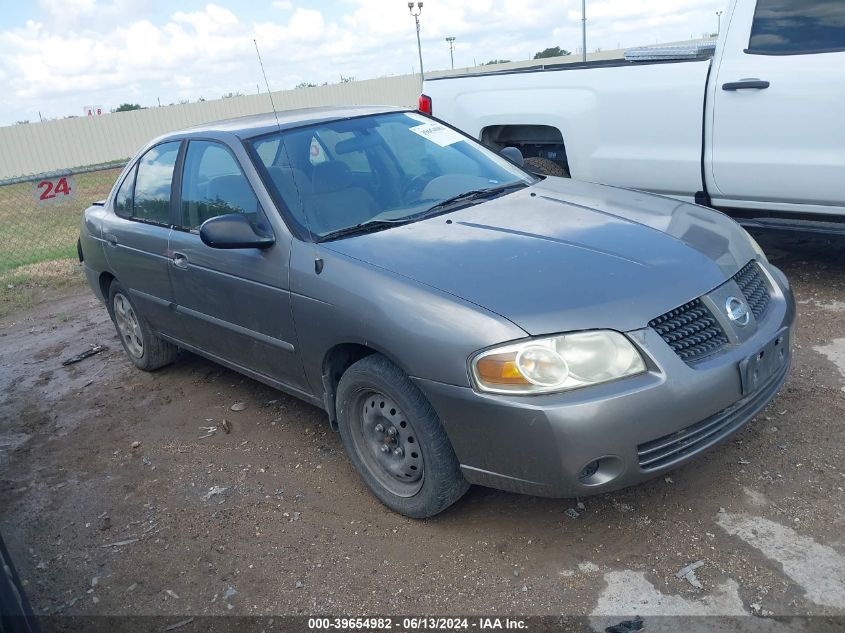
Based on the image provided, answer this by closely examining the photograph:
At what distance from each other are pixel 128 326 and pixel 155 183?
123 cm

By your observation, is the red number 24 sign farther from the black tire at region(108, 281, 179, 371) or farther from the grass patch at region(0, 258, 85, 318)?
the black tire at region(108, 281, 179, 371)

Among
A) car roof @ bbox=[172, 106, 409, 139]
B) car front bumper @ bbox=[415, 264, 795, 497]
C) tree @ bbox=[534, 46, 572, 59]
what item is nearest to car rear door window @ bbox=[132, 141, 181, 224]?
car roof @ bbox=[172, 106, 409, 139]

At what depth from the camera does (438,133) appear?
456 centimetres

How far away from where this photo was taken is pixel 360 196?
151 inches

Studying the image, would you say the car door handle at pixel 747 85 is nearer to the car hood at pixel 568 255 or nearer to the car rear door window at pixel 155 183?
the car hood at pixel 568 255

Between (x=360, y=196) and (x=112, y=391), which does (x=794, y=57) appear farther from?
(x=112, y=391)

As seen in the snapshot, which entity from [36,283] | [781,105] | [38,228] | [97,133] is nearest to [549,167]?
[781,105]

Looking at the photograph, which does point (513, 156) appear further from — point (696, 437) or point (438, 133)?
point (696, 437)

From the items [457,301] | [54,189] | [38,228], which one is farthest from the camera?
[38,228]

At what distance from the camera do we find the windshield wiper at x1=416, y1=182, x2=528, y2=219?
149 inches

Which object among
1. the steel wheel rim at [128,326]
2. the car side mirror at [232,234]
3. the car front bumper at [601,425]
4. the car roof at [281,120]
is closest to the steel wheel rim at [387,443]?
the car front bumper at [601,425]

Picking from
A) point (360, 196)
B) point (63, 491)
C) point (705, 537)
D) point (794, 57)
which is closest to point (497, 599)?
point (705, 537)

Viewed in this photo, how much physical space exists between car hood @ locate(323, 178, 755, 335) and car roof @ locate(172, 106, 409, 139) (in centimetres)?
105

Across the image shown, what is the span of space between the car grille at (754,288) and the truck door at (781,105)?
192 centimetres
